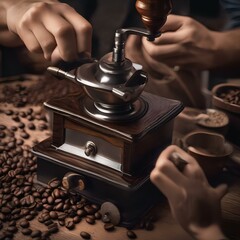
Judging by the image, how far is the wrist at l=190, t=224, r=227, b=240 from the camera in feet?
3.58

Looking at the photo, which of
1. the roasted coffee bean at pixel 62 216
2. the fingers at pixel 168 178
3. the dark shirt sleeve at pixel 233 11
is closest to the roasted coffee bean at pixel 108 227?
the roasted coffee bean at pixel 62 216

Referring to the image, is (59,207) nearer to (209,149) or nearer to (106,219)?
(106,219)

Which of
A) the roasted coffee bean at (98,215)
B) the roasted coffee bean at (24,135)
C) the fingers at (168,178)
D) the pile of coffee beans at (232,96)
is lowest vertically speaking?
the roasted coffee bean at (24,135)

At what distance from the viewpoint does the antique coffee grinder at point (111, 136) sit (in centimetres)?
121

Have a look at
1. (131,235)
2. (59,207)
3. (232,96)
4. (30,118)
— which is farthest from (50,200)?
(232,96)

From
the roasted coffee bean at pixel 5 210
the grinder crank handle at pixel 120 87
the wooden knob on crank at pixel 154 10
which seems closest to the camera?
the wooden knob on crank at pixel 154 10

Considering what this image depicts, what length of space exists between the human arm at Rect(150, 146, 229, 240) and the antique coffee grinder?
0.13 m

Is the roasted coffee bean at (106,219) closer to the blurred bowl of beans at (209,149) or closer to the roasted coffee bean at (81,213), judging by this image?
the roasted coffee bean at (81,213)

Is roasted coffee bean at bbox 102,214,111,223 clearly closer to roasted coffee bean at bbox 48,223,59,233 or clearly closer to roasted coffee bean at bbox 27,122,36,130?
roasted coffee bean at bbox 48,223,59,233

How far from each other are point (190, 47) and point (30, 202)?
990 mm

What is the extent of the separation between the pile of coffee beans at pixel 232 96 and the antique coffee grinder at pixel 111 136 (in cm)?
26

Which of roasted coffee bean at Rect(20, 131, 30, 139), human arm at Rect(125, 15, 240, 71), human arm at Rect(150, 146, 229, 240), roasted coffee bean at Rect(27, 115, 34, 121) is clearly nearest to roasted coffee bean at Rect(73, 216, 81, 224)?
human arm at Rect(150, 146, 229, 240)

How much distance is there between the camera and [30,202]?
1.30m

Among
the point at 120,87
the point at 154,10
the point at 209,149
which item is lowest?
the point at 209,149
